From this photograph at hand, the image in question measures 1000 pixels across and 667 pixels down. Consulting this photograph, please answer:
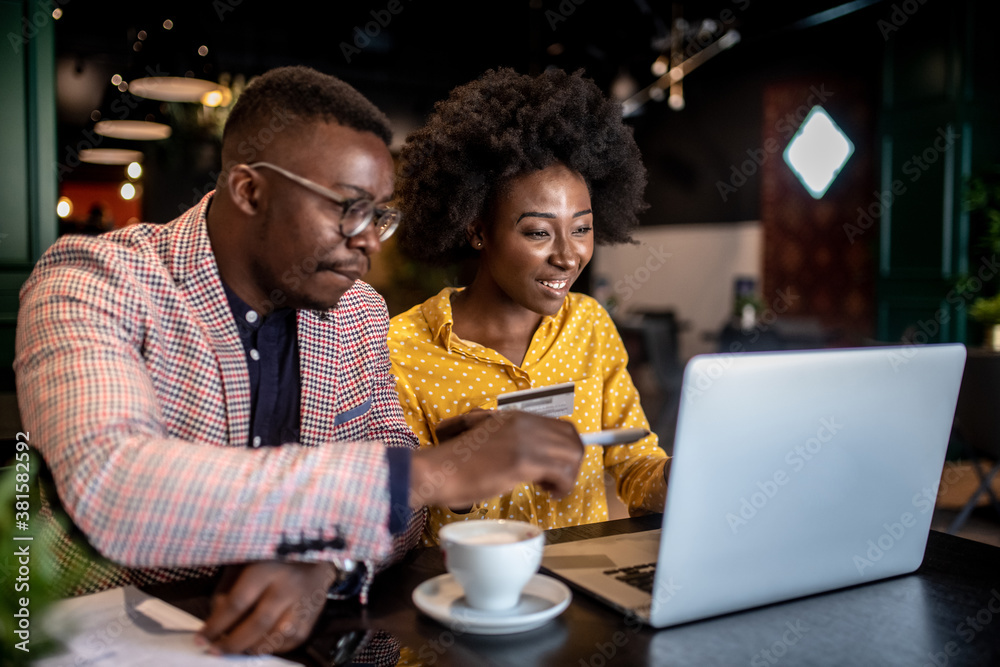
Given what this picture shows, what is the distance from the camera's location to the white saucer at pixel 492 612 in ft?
2.99

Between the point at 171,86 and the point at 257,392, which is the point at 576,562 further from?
the point at 171,86

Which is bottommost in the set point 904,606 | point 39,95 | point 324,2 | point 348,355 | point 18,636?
point 904,606

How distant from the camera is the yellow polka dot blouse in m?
1.74

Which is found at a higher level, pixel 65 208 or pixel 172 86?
pixel 172 86

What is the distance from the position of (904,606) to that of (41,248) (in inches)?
148

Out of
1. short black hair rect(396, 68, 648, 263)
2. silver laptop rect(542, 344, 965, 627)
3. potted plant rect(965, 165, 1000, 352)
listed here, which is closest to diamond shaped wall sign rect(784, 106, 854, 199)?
potted plant rect(965, 165, 1000, 352)

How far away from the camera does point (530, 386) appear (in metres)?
1.82

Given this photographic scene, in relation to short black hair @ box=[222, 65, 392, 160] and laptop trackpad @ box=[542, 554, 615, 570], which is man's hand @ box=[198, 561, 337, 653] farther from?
short black hair @ box=[222, 65, 392, 160]

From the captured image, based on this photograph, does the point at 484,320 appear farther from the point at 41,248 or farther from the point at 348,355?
the point at 41,248

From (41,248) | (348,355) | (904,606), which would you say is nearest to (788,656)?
(904,606)

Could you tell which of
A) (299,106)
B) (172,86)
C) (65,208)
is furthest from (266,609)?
(65,208)

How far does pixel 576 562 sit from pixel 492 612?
234 mm

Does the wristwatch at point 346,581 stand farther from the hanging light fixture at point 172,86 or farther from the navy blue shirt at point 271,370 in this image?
the hanging light fixture at point 172,86

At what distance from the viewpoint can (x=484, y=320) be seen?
1.90 m
